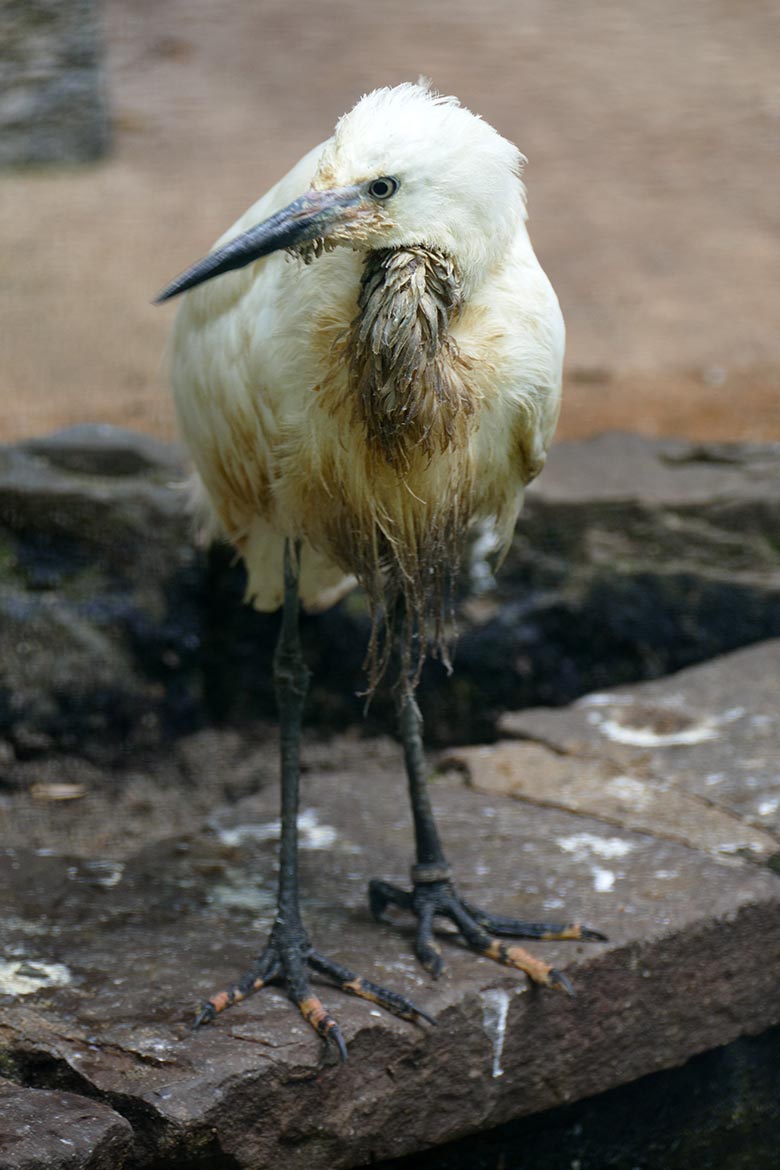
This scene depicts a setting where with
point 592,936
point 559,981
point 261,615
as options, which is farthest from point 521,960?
point 261,615

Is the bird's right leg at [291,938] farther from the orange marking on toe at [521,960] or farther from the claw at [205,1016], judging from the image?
the orange marking on toe at [521,960]

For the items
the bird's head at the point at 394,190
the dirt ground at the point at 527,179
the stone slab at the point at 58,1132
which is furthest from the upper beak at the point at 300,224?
the dirt ground at the point at 527,179

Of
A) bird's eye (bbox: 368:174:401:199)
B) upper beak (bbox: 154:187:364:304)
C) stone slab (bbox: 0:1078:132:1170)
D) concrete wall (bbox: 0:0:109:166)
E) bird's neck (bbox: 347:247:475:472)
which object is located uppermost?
bird's eye (bbox: 368:174:401:199)

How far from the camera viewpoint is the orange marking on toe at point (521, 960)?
135 inches

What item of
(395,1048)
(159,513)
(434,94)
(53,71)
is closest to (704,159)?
(53,71)

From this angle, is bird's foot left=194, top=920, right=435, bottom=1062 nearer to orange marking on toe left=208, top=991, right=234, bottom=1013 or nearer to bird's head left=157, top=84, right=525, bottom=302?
orange marking on toe left=208, top=991, right=234, bottom=1013

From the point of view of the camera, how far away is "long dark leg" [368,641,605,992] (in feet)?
11.5

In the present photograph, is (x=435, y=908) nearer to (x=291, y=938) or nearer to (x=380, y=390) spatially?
(x=291, y=938)

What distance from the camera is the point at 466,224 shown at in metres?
2.95

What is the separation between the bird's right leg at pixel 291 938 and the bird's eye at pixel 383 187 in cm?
98

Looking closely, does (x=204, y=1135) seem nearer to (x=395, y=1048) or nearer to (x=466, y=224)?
(x=395, y=1048)

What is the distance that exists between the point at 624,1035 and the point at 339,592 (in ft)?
4.64

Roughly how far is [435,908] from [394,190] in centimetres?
174

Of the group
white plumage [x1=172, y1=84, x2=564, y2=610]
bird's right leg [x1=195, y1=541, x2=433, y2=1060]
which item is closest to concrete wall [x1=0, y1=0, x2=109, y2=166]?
white plumage [x1=172, y1=84, x2=564, y2=610]
